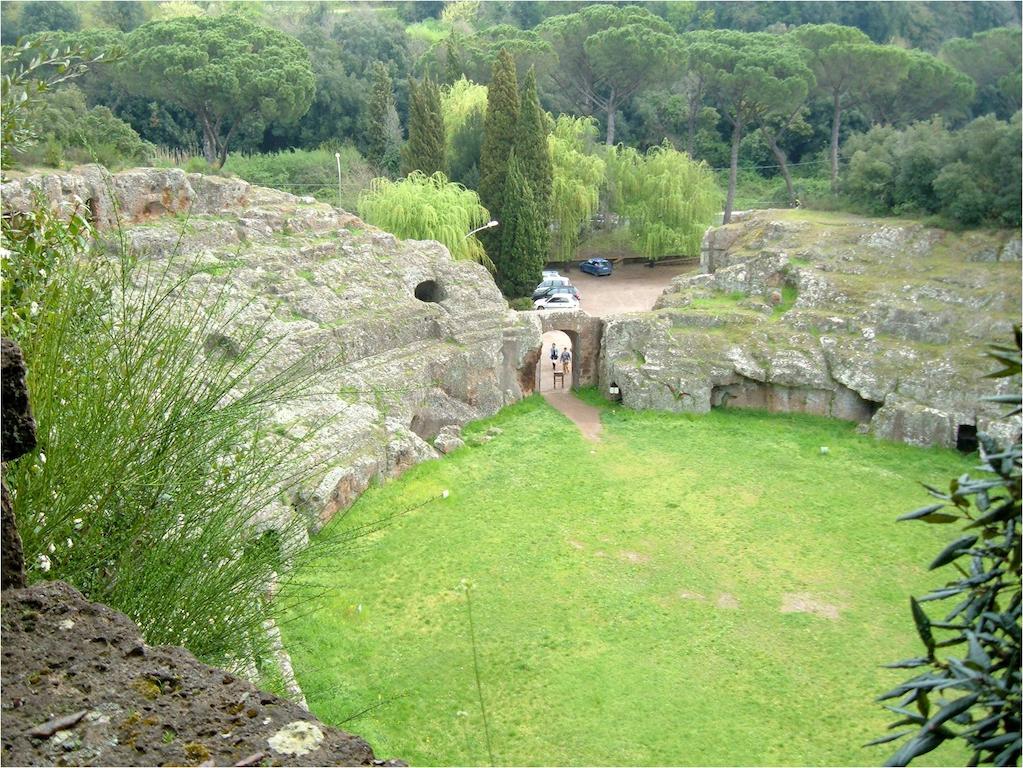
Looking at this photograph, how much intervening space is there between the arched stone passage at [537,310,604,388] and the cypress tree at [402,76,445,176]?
10895mm

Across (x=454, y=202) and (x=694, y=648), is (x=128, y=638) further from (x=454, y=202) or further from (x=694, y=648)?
(x=454, y=202)

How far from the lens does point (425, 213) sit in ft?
92.6

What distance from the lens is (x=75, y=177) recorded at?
2000 centimetres

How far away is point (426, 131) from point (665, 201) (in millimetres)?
8210

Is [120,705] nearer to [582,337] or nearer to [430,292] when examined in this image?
[430,292]

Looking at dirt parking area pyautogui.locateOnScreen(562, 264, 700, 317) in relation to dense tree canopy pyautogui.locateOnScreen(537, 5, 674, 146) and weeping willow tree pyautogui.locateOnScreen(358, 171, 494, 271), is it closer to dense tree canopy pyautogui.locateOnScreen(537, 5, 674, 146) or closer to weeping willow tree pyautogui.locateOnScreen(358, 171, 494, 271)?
weeping willow tree pyautogui.locateOnScreen(358, 171, 494, 271)

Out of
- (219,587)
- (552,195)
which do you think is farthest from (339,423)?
(552,195)

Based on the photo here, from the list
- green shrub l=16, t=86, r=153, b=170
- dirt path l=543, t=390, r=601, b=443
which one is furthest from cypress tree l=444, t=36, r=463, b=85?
dirt path l=543, t=390, r=601, b=443

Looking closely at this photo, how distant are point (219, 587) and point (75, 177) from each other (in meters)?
16.1

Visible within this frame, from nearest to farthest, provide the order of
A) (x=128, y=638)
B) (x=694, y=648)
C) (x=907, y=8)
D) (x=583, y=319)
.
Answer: (x=128, y=638) < (x=694, y=648) < (x=583, y=319) < (x=907, y=8)

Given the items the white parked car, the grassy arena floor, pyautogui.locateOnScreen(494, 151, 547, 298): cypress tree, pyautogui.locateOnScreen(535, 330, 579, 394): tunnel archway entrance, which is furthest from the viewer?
pyautogui.locateOnScreen(494, 151, 547, 298): cypress tree

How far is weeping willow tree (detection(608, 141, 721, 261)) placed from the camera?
34.8 metres

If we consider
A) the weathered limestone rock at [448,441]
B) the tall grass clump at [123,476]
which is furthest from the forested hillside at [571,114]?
the tall grass clump at [123,476]

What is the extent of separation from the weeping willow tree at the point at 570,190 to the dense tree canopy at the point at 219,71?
31.5 feet
